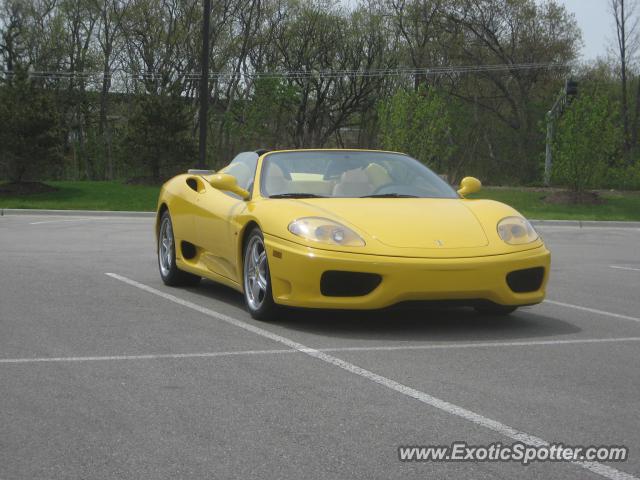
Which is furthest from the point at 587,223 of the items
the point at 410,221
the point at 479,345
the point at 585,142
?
the point at 479,345

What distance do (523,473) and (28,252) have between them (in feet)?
32.7

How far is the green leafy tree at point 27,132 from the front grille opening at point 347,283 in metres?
24.9

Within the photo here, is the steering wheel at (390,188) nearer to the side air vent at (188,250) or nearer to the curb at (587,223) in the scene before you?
the side air vent at (188,250)

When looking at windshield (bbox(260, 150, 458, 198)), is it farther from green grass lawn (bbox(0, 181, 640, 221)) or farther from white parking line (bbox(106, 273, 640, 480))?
green grass lawn (bbox(0, 181, 640, 221))

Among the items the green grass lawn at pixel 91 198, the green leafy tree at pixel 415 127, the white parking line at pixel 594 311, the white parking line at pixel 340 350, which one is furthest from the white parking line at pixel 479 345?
the green leafy tree at pixel 415 127

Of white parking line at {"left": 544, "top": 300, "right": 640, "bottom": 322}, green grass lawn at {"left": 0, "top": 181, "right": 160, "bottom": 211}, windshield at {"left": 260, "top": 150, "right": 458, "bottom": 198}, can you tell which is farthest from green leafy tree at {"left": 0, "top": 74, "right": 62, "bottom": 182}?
white parking line at {"left": 544, "top": 300, "right": 640, "bottom": 322}

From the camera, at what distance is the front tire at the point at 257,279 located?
7285 millimetres

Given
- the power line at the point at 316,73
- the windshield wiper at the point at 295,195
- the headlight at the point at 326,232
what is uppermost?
the power line at the point at 316,73

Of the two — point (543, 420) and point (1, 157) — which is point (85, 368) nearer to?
point (543, 420)

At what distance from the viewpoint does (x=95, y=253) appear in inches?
504

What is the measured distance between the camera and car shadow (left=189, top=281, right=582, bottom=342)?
6.87m

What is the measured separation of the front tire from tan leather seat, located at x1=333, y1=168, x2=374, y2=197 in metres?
0.84

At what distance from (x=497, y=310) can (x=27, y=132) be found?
25063mm

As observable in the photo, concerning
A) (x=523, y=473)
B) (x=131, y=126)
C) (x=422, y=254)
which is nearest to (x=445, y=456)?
(x=523, y=473)
